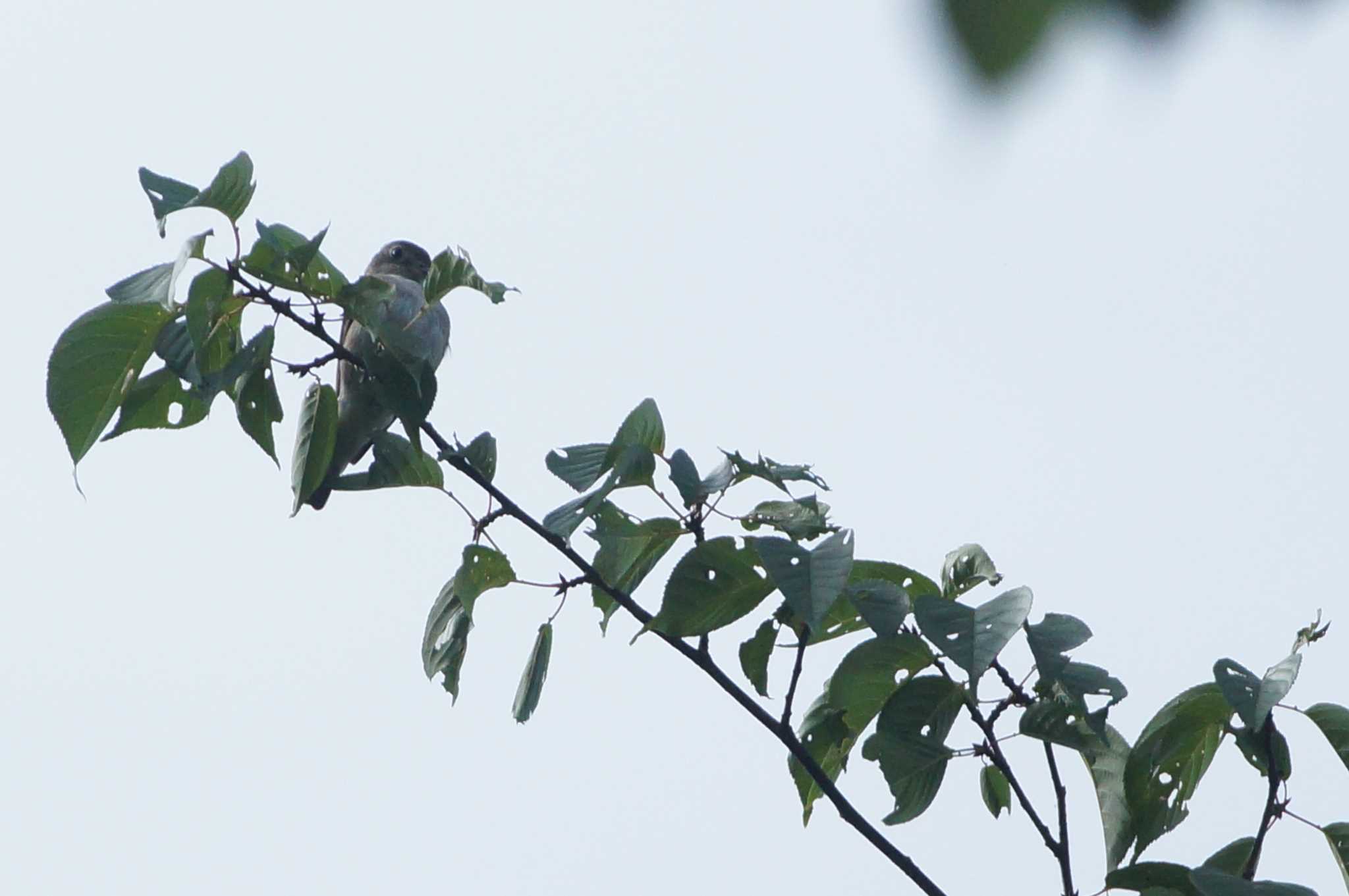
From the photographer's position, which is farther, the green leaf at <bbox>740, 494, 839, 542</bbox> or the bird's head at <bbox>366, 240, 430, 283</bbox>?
the bird's head at <bbox>366, 240, 430, 283</bbox>

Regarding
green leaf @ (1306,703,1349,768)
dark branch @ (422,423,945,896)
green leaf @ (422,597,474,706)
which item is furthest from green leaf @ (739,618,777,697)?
green leaf @ (1306,703,1349,768)

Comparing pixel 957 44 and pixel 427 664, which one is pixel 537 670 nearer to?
pixel 427 664

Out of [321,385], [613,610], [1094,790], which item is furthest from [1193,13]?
[321,385]

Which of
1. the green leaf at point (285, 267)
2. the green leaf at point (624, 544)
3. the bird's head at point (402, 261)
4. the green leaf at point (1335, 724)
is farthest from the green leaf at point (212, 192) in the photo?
the bird's head at point (402, 261)

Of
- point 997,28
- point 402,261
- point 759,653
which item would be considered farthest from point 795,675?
point 402,261

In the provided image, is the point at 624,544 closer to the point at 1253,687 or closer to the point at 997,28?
the point at 1253,687

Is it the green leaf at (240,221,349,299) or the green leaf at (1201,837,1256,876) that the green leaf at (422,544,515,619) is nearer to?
the green leaf at (240,221,349,299)

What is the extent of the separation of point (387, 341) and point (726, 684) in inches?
34.3

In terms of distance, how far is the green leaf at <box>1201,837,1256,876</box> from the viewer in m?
2.44

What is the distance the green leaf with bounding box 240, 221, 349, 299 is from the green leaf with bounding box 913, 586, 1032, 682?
1.20 metres

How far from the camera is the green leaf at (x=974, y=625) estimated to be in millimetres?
2150

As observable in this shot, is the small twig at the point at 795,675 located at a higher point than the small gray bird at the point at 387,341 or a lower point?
lower

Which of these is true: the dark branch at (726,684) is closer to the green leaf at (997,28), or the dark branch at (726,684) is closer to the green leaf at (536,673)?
the green leaf at (536,673)

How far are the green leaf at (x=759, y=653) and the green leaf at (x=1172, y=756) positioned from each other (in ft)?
2.16
